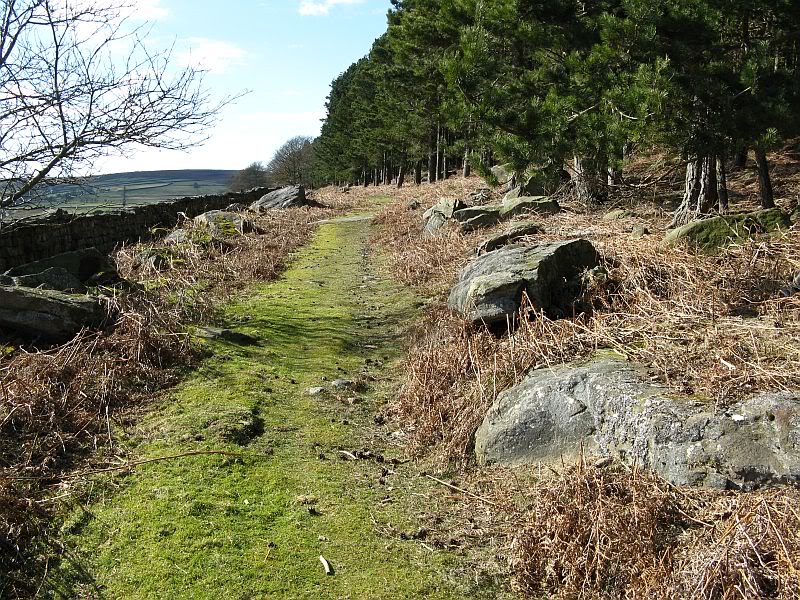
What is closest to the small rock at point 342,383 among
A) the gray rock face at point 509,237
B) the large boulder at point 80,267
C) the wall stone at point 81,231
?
the gray rock face at point 509,237

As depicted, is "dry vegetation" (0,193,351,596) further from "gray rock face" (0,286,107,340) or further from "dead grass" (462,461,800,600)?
"dead grass" (462,461,800,600)

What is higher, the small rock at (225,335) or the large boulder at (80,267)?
the large boulder at (80,267)

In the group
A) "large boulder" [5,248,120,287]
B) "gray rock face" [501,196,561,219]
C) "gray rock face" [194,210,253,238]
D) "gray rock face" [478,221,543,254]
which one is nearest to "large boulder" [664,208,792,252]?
"gray rock face" [478,221,543,254]

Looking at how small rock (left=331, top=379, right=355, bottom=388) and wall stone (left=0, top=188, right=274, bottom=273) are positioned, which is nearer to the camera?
small rock (left=331, top=379, right=355, bottom=388)

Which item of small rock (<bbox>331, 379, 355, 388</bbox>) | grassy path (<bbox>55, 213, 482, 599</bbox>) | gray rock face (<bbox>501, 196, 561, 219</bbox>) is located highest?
gray rock face (<bbox>501, 196, 561, 219</bbox>)

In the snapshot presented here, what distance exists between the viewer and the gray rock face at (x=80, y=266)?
23.9 ft

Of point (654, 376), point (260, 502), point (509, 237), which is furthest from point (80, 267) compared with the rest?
point (654, 376)

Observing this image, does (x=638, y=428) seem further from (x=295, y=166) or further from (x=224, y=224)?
(x=295, y=166)

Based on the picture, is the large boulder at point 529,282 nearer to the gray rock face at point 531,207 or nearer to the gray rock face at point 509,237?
the gray rock face at point 509,237

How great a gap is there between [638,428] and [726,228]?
350cm

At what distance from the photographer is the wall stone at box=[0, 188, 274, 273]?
27.3ft

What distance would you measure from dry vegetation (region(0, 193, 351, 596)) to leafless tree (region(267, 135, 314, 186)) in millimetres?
66851

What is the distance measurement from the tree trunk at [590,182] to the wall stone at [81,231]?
329 inches

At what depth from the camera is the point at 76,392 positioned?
503 cm
